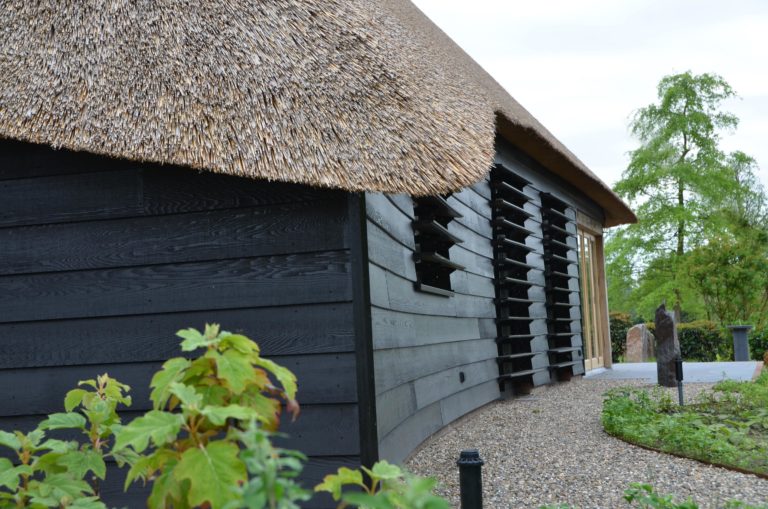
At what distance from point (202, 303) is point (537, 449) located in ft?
8.17

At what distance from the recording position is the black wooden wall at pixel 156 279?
3570mm

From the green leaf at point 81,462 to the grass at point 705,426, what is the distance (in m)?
3.62

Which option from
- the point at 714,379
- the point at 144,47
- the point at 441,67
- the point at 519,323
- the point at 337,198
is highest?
the point at 441,67

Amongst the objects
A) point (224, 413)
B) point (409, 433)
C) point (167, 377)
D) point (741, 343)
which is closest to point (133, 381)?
point (409, 433)

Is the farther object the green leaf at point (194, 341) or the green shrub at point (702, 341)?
the green shrub at point (702, 341)

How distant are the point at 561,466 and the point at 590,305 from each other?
804 cm

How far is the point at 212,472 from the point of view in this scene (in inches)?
52.4

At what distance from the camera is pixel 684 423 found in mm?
5324

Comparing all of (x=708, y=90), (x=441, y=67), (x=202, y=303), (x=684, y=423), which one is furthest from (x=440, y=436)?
(x=708, y=90)

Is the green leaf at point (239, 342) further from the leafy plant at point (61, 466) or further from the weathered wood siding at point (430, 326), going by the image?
the weathered wood siding at point (430, 326)

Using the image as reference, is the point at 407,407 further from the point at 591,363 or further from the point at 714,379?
the point at 591,363

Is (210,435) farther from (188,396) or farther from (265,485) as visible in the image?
(265,485)

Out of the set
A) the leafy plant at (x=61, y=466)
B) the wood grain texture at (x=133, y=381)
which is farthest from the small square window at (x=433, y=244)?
the leafy plant at (x=61, y=466)

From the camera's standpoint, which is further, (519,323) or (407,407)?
(519,323)
